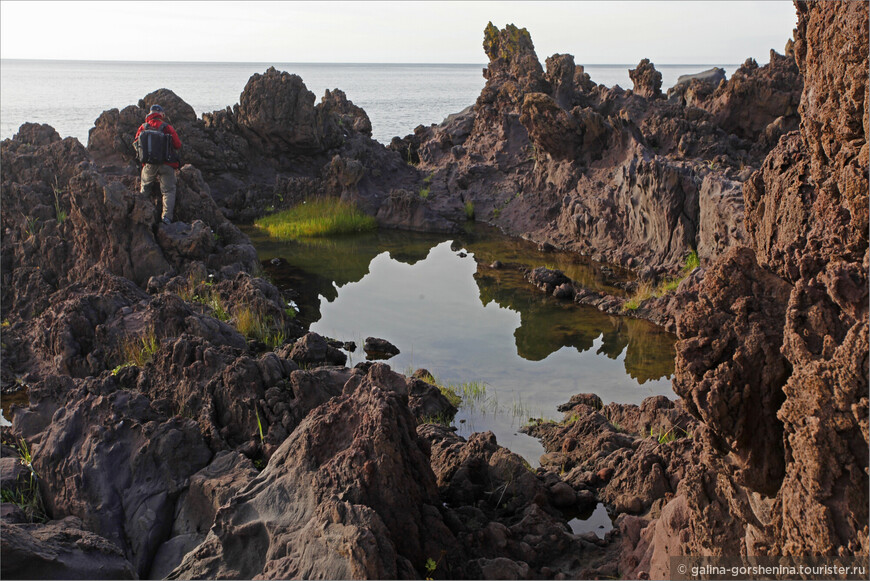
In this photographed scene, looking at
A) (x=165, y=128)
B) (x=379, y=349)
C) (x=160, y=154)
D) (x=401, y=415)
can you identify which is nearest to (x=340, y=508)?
(x=401, y=415)

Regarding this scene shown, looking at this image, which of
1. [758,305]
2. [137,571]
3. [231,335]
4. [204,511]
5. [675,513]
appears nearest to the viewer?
[758,305]

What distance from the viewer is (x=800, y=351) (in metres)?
3.62

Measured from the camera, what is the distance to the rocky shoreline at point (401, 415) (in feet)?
12.2

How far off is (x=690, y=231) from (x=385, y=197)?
10.1 m

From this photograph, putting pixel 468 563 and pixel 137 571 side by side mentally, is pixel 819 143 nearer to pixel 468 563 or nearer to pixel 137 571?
pixel 468 563

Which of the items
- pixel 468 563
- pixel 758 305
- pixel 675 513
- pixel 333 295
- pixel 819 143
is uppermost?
pixel 819 143

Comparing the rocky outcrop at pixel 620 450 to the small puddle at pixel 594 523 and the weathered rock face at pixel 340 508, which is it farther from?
the weathered rock face at pixel 340 508

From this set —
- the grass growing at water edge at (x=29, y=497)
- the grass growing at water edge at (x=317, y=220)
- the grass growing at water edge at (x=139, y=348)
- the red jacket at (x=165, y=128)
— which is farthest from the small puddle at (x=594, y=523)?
the grass growing at water edge at (x=317, y=220)

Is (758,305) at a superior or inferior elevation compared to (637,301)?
superior

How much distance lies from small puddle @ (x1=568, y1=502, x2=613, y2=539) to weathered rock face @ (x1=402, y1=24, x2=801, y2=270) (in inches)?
325

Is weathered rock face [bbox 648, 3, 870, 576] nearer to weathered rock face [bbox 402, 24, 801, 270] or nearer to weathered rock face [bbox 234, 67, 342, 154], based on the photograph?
weathered rock face [bbox 402, 24, 801, 270]

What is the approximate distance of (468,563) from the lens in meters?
4.88

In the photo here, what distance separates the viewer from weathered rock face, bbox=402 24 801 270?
1556cm


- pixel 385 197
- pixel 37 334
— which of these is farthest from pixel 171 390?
pixel 385 197
